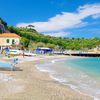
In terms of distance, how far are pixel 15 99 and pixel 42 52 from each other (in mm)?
72454

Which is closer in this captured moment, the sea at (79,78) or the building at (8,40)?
the sea at (79,78)

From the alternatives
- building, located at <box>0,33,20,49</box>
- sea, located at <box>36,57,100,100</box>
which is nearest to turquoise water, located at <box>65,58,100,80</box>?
sea, located at <box>36,57,100,100</box>

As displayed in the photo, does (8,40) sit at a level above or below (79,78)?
above

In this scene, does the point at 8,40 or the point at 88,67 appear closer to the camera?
the point at 88,67

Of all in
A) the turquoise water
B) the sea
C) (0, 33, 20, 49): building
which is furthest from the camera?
(0, 33, 20, 49): building

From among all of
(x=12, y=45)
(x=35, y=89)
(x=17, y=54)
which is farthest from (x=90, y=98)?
(x=12, y=45)

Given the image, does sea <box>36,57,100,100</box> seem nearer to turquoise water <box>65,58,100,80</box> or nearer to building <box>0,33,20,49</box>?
turquoise water <box>65,58,100,80</box>

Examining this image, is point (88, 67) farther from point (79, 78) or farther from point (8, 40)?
point (8, 40)

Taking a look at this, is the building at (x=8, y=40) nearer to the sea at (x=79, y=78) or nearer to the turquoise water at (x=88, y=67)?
the turquoise water at (x=88, y=67)

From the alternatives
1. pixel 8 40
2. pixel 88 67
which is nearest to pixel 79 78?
pixel 88 67

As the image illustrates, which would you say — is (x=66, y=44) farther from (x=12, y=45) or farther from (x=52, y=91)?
(x=52, y=91)

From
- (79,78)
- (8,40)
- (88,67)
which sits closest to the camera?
(79,78)

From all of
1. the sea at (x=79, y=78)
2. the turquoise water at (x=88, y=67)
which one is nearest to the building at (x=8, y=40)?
the turquoise water at (x=88, y=67)

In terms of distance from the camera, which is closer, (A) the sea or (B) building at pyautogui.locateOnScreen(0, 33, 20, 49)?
(A) the sea
